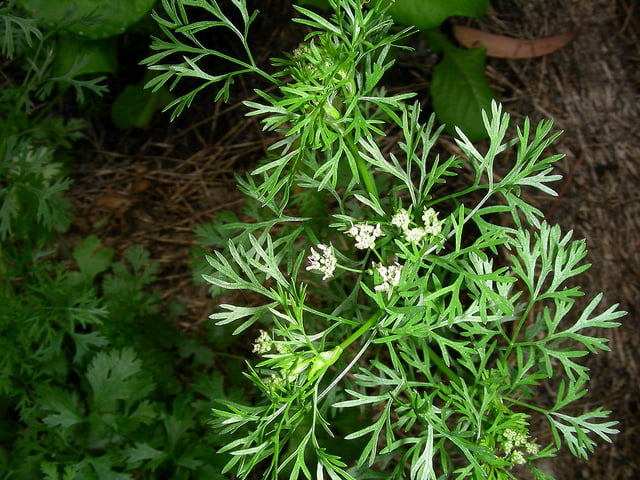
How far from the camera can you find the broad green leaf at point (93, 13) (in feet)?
7.17

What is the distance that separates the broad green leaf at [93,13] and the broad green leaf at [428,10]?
948 millimetres

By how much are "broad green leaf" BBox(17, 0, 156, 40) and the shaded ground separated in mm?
571

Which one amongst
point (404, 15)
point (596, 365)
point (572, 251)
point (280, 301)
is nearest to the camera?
point (280, 301)

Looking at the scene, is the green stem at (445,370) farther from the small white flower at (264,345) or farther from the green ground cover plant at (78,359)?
the green ground cover plant at (78,359)

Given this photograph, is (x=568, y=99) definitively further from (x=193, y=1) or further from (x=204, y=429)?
(x=204, y=429)

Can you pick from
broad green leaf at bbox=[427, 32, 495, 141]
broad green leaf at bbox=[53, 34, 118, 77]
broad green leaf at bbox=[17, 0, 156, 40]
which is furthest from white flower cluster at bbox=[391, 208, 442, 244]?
broad green leaf at bbox=[53, 34, 118, 77]

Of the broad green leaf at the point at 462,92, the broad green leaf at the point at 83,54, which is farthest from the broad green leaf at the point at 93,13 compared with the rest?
the broad green leaf at the point at 462,92

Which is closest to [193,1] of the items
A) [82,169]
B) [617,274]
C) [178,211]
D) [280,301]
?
[280,301]

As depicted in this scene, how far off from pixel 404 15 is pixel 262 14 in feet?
2.75

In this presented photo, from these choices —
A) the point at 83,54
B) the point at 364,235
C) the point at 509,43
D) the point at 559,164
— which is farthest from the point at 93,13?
the point at 559,164

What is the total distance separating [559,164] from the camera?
2.47 meters

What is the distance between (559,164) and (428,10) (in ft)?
3.00

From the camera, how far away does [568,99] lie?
8.24 ft

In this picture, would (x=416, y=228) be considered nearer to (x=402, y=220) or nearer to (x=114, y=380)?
(x=402, y=220)
